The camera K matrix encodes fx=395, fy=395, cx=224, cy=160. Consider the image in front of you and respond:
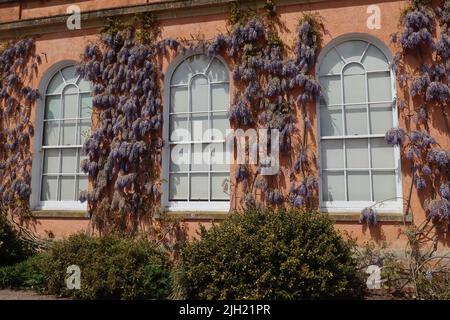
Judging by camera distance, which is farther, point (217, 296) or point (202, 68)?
point (202, 68)

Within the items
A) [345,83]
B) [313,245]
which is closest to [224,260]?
[313,245]

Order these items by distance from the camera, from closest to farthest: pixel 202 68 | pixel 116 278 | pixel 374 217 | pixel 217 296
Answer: pixel 217 296, pixel 116 278, pixel 374 217, pixel 202 68

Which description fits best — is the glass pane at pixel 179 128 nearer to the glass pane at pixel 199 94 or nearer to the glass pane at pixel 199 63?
the glass pane at pixel 199 94

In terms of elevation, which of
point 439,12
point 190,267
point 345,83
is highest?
point 439,12

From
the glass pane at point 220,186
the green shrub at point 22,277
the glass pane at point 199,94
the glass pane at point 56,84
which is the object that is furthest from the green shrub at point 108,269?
the glass pane at point 56,84

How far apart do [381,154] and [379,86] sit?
134 cm

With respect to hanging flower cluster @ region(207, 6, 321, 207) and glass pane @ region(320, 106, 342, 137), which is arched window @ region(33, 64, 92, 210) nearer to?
hanging flower cluster @ region(207, 6, 321, 207)

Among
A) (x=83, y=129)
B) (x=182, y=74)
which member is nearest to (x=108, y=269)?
(x=83, y=129)

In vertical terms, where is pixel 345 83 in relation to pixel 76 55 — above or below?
below

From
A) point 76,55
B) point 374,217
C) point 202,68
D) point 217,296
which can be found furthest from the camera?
point 76,55

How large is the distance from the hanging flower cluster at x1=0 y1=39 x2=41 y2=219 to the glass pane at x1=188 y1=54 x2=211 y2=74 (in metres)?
3.89

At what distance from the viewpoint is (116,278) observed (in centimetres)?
662

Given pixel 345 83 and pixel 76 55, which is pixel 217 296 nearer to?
pixel 345 83

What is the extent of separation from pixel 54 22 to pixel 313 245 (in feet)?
26.1
